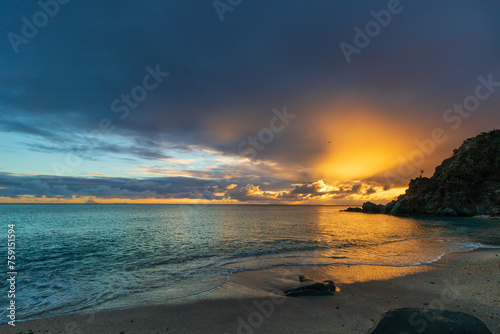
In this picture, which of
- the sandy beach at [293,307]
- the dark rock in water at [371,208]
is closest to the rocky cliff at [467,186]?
the dark rock in water at [371,208]

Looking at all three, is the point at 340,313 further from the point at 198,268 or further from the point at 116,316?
the point at 198,268

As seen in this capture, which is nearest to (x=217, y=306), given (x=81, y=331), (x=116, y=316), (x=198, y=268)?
(x=116, y=316)

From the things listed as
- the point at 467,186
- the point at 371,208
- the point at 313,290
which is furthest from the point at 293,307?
the point at 371,208

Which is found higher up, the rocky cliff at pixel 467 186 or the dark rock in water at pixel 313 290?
the rocky cliff at pixel 467 186

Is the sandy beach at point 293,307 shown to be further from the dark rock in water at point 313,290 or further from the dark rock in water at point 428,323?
the dark rock in water at point 428,323

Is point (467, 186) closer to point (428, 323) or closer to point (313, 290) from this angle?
point (313, 290)

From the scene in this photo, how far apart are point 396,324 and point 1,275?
80.2ft

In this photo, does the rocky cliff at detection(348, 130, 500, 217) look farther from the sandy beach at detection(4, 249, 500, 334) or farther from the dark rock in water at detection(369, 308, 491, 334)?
the dark rock in water at detection(369, 308, 491, 334)

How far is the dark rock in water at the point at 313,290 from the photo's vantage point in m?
11.1

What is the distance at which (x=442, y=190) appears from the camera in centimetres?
10194

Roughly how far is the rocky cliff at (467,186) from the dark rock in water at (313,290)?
109 m

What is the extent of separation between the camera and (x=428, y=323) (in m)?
6.07

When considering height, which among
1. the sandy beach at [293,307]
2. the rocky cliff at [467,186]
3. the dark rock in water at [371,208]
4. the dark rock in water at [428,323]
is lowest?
the sandy beach at [293,307]

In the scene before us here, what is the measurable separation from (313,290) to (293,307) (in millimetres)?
1757
